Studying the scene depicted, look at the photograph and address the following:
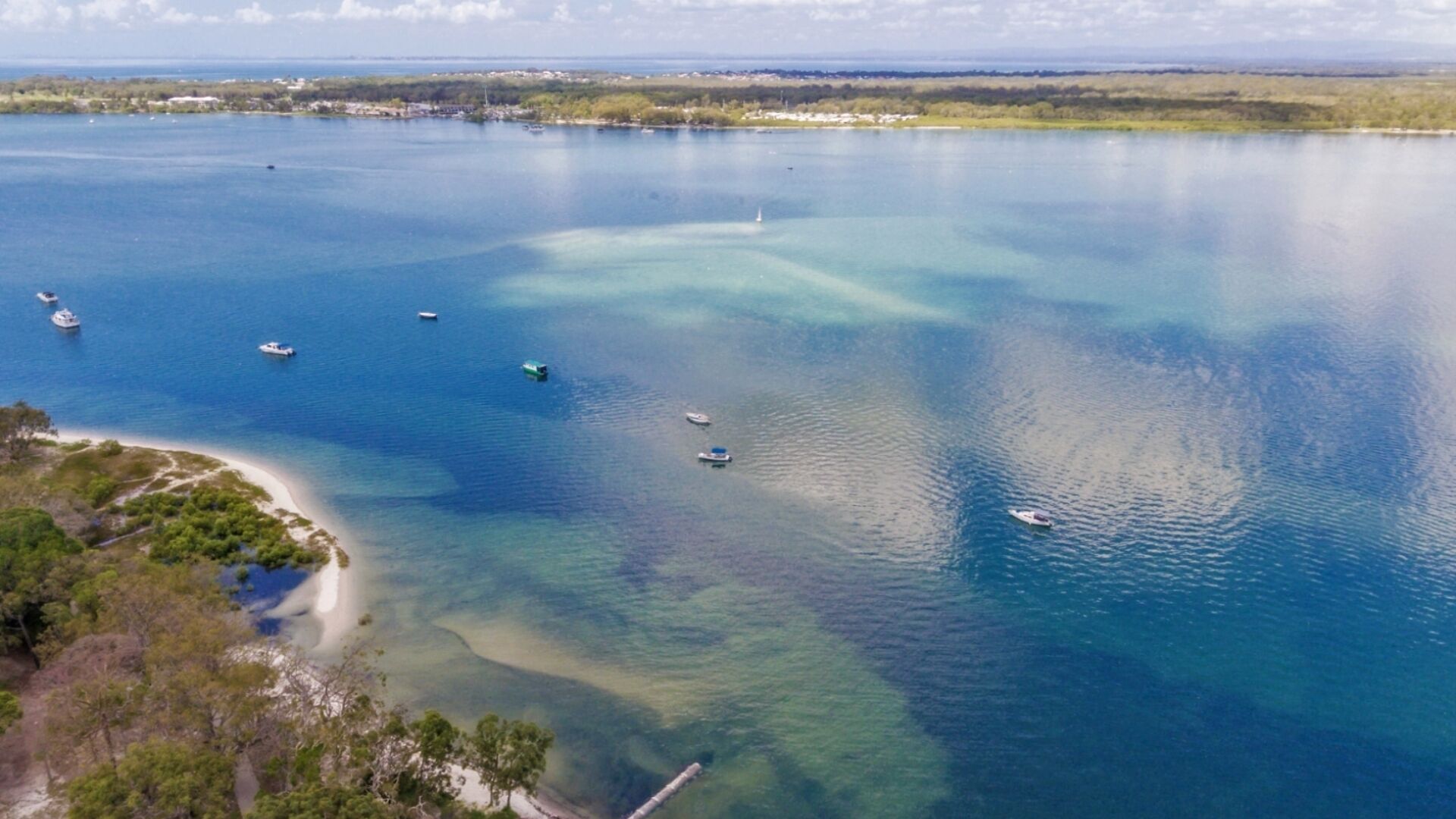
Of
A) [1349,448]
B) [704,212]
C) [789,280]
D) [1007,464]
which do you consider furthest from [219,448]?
[704,212]

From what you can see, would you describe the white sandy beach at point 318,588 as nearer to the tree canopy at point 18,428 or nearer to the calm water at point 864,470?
the calm water at point 864,470

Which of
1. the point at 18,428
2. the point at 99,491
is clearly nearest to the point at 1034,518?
the point at 99,491

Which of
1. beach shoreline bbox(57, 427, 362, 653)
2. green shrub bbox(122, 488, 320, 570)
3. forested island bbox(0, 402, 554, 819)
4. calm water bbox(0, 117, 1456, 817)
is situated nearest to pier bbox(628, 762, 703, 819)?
calm water bbox(0, 117, 1456, 817)

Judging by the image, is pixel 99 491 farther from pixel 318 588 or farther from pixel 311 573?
pixel 318 588

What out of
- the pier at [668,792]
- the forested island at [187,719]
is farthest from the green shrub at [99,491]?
the pier at [668,792]

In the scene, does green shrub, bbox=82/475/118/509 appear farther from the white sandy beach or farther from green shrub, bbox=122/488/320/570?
the white sandy beach

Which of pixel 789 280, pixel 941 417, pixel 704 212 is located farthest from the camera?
pixel 704 212

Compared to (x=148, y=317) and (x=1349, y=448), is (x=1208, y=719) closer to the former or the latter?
(x=1349, y=448)
